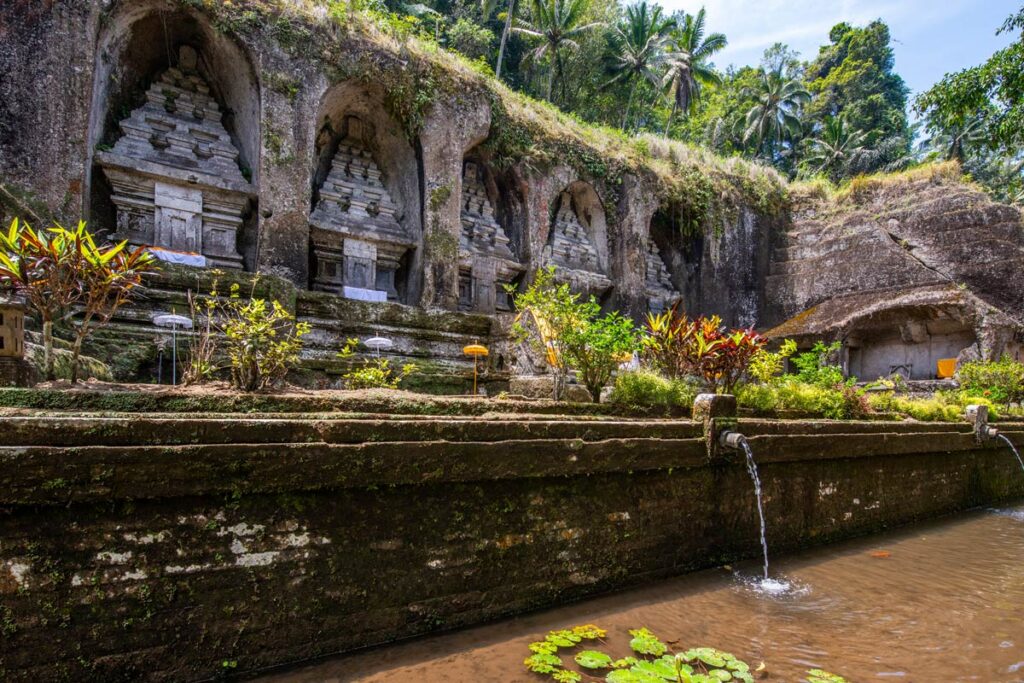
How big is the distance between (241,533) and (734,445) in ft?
11.1

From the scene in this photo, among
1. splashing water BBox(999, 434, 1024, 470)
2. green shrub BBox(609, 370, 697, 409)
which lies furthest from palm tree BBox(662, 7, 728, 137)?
green shrub BBox(609, 370, 697, 409)

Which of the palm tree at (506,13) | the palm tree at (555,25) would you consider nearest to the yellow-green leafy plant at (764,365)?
the palm tree at (506,13)

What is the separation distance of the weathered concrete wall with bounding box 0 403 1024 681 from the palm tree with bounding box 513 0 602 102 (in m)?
25.0

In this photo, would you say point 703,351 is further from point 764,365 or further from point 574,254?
point 574,254

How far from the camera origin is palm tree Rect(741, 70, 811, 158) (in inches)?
1194

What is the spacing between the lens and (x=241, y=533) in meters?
2.44

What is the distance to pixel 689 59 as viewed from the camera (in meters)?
27.2

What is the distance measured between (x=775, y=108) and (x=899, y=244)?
17.9m

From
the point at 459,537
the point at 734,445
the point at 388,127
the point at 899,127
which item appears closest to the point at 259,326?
the point at 459,537

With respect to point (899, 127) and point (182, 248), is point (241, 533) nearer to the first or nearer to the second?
point (182, 248)

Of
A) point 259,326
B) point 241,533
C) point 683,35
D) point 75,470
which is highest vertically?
point 683,35

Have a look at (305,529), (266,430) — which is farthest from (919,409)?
(266,430)

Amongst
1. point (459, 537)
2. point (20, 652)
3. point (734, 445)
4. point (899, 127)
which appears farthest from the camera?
point (899, 127)

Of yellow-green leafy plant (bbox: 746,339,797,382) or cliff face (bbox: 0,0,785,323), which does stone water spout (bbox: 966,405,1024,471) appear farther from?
cliff face (bbox: 0,0,785,323)
